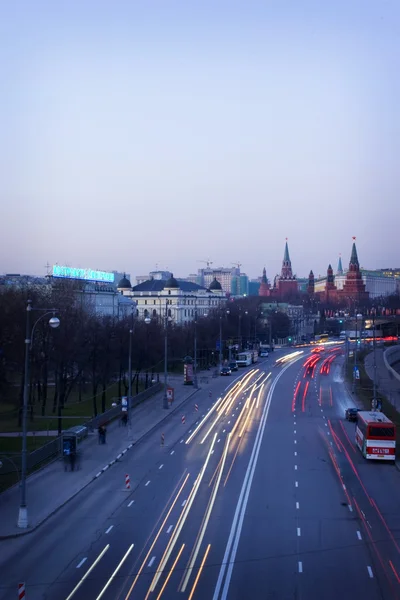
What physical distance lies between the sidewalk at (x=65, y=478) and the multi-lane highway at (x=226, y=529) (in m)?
0.61

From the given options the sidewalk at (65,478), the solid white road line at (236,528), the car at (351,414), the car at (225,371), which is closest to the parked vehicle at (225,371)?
the car at (225,371)

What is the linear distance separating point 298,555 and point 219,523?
3.81 m

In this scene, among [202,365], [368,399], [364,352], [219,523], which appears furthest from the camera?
[364,352]

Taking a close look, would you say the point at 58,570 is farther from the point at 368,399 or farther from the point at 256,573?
the point at 368,399

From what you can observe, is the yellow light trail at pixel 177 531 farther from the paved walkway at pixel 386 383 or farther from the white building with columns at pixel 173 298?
the white building with columns at pixel 173 298

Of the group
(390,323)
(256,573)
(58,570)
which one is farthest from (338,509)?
(390,323)

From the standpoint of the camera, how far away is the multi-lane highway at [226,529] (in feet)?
57.3

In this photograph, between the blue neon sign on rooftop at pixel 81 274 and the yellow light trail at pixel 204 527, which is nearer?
the yellow light trail at pixel 204 527

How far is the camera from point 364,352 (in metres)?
96.7

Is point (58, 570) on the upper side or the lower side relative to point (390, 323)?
lower

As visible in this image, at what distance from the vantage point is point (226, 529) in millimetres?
22156

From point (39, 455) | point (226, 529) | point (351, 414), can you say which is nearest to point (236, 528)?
point (226, 529)

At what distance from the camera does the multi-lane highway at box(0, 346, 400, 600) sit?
17.5 meters

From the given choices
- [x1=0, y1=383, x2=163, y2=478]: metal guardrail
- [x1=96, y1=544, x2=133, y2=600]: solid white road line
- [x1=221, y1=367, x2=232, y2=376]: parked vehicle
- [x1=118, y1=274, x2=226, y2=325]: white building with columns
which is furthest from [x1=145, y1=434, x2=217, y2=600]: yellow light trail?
[x1=118, y1=274, x2=226, y2=325]: white building with columns
